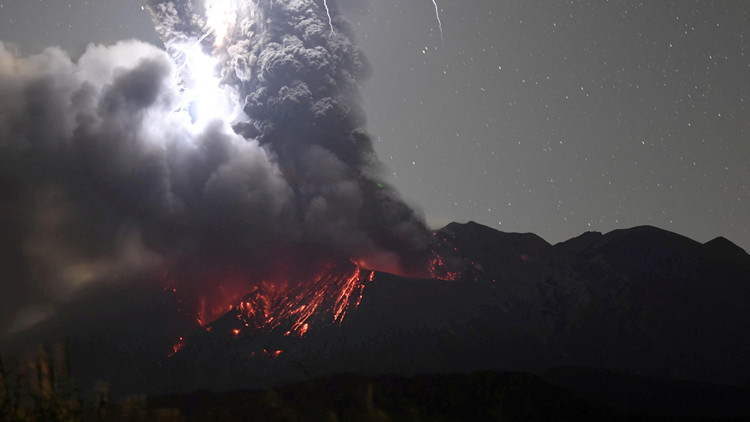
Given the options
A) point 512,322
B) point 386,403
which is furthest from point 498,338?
point 386,403

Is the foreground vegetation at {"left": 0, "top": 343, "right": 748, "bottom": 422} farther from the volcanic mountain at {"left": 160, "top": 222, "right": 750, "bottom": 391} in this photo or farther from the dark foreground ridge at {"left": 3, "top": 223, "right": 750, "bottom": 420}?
the volcanic mountain at {"left": 160, "top": 222, "right": 750, "bottom": 391}

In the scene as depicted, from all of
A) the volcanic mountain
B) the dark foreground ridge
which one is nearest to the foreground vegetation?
the dark foreground ridge

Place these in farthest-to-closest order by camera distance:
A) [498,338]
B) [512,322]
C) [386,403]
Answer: [512,322] < [498,338] < [386,403]

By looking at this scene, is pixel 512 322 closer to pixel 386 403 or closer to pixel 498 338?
pixel 498 338

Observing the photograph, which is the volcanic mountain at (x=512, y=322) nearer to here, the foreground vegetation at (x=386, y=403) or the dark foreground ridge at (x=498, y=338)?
the dark foreground ridge at (x=498, y=338)

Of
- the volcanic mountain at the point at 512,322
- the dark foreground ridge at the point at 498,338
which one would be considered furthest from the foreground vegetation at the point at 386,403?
the volcanic mountain at the point at 512,322

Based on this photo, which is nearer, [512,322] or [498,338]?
[498,338]

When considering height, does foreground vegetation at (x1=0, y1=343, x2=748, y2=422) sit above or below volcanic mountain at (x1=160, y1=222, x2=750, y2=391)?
below

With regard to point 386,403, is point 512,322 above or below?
above

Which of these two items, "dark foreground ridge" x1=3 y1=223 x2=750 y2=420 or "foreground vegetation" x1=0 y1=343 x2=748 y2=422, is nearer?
"foreground vegetation" x1=0 y1=343 x2=748 y2=422
